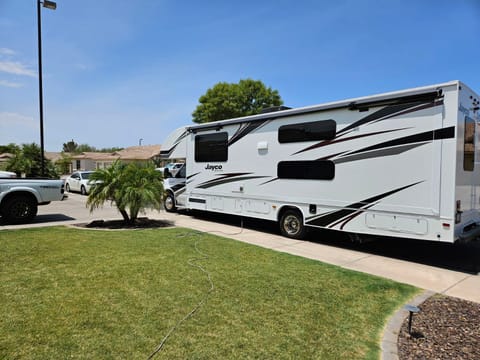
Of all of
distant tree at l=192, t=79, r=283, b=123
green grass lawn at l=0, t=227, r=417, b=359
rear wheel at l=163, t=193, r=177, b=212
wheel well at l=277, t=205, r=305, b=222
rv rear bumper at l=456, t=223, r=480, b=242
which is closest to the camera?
green grass lawn at l=0, t=227, r=417, b=359

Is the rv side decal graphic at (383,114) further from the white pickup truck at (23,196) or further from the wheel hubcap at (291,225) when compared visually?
the white pickup truck at (23,196)

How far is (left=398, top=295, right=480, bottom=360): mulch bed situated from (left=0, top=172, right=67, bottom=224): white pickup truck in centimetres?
978

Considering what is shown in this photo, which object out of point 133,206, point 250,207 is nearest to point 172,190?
point 133,206

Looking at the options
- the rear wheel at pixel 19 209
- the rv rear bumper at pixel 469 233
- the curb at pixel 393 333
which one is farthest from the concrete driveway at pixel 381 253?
the curb at pixel 393 333

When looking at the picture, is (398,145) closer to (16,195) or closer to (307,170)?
(307,170)

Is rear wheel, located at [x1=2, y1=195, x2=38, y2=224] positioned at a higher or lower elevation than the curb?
higher

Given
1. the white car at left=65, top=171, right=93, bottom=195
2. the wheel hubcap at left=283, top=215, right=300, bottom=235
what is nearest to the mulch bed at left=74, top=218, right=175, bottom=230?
the wheel hubcap at left=283, top=215, right=300, bottom=235

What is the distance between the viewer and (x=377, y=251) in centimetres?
732

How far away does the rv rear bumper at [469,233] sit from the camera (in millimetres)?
5930

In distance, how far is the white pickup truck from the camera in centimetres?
923

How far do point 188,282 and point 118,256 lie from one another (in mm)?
1857

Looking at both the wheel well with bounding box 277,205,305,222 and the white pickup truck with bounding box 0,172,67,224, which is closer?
the wheel well with bounding box 277,205,305,222

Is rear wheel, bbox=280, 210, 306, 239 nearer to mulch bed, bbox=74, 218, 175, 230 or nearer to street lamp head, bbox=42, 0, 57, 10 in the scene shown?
mulch bed, bbox=74, 218, 175, 230

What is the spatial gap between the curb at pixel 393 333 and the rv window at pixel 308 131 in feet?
12.9
